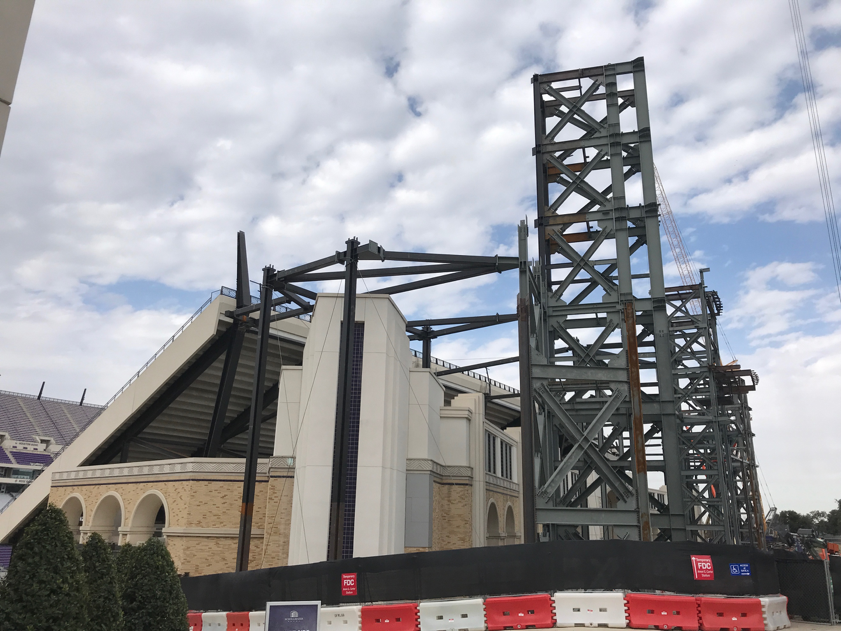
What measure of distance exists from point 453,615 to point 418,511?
17.3m

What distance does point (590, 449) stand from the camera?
47.9ft

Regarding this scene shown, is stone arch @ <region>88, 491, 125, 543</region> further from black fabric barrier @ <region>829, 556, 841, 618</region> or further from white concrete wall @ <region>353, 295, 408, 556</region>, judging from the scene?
black fabric barrier @ <region>829, 556, 841, 618</region>

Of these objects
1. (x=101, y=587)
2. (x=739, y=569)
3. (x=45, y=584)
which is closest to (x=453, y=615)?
(x=739, y=569)

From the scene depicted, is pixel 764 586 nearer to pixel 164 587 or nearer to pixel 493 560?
pixel 493 560

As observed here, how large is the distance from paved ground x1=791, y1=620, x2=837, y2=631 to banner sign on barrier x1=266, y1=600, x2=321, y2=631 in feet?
29.2

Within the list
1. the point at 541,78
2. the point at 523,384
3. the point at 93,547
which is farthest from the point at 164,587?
the point at 541,78

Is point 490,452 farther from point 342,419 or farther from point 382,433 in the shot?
point 342,419

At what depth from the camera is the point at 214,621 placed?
631 inches

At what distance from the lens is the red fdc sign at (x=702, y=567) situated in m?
12.2

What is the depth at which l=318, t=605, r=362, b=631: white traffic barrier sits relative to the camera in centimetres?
1366

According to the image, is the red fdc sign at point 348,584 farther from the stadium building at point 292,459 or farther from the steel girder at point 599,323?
the stadium building at point 292,459

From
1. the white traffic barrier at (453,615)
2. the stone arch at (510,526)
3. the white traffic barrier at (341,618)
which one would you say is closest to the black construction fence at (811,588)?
the white traffic barrier at (453,615)

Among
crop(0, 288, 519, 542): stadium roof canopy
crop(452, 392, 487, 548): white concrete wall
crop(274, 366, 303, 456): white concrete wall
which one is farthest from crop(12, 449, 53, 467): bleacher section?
crop(452, 392, 487, 548): white concrete wall

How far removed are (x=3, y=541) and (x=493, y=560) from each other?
38701 mm
